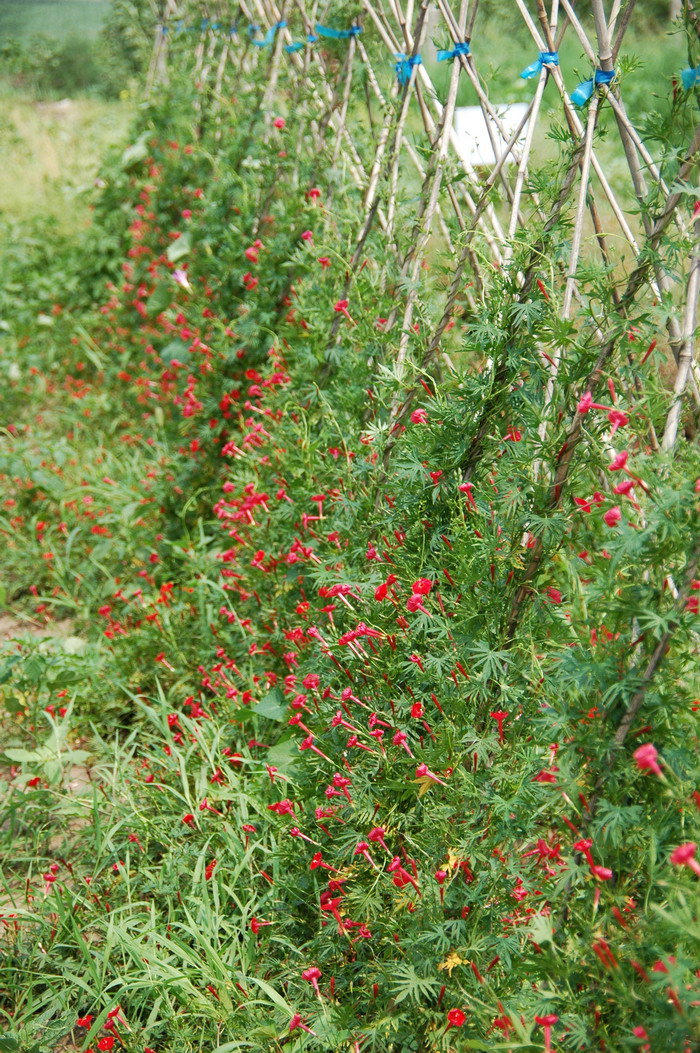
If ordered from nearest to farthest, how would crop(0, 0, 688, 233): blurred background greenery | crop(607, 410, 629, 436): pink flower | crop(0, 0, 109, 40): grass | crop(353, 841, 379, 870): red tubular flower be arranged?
crop(607, 410, 629, 436): pink flower < crop(353, 841, 379, 870): red tubular flower < crop(0, 0, 688, 233): blurred background greenery < crop(0, 0, 109, 40): grass

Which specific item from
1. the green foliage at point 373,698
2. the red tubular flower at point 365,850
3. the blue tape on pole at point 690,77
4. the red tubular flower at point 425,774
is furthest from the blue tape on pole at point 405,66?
the red tubular flower at point 365,850

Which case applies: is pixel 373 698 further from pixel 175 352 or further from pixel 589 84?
pixel 175 352

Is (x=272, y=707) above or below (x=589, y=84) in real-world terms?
below

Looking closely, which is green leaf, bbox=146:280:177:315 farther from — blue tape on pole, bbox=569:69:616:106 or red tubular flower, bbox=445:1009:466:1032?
red tubular flower, bbox=445:1009:466:1032

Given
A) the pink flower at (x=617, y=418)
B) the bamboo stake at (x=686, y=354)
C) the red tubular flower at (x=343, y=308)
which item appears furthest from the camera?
the red tubular flower at (x=343, y=308)

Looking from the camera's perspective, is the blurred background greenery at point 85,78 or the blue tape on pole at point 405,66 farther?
the blurred background greenery at point 85,78

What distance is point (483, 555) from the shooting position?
5.02ft

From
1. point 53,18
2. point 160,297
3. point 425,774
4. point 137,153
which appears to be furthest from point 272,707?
point 53,18

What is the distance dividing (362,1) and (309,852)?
8.00 ft

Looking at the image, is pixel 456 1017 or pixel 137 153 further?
pixel 137 153

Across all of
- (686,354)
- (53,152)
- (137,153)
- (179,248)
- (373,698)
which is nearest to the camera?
(686,354)

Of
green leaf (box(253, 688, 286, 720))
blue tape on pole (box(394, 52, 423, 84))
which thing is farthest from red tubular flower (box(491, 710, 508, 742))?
blue tape on pole (box(394, 52, 423, 84))

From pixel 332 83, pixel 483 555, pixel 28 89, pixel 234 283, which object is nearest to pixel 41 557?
pixel 234 283

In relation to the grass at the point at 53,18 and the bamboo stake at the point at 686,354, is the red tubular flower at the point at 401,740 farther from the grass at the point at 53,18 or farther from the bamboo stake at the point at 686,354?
the grass at the point at 53,18
